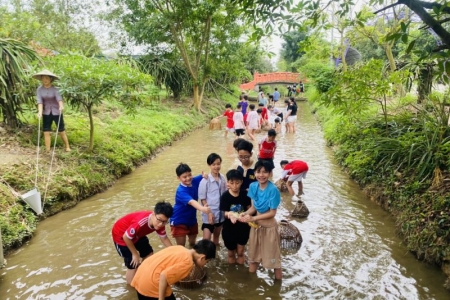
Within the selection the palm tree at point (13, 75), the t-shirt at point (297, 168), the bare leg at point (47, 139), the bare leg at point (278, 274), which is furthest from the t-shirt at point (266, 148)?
the palm tree at point (13, 75)

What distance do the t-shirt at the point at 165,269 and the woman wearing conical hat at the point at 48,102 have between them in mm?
5188

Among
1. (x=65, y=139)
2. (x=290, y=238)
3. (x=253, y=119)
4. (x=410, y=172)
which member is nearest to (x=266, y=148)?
(x=290, y=238)

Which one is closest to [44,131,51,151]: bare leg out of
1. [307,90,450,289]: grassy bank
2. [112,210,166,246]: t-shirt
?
[112,210,166,246]: t-shirt

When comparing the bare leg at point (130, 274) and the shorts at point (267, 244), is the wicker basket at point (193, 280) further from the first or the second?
the shorts at point (267, 244)

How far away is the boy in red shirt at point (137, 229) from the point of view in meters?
3.31

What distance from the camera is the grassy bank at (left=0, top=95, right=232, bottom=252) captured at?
17.6ft

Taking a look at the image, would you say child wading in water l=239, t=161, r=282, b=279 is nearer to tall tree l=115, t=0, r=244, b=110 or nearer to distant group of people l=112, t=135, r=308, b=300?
distant group of people l=112, t=135, r=308, b=300

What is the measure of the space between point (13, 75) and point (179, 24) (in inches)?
367

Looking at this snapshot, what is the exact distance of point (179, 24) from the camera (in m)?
15.3

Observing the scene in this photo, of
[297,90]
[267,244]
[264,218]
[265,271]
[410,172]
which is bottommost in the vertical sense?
[265,271]

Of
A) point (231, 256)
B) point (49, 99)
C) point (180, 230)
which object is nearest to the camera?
point (180, 230)

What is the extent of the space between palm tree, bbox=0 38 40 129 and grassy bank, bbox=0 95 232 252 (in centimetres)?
56

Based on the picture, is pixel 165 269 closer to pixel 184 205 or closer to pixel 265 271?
pixel 184 205

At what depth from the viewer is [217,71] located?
18.7 meters
